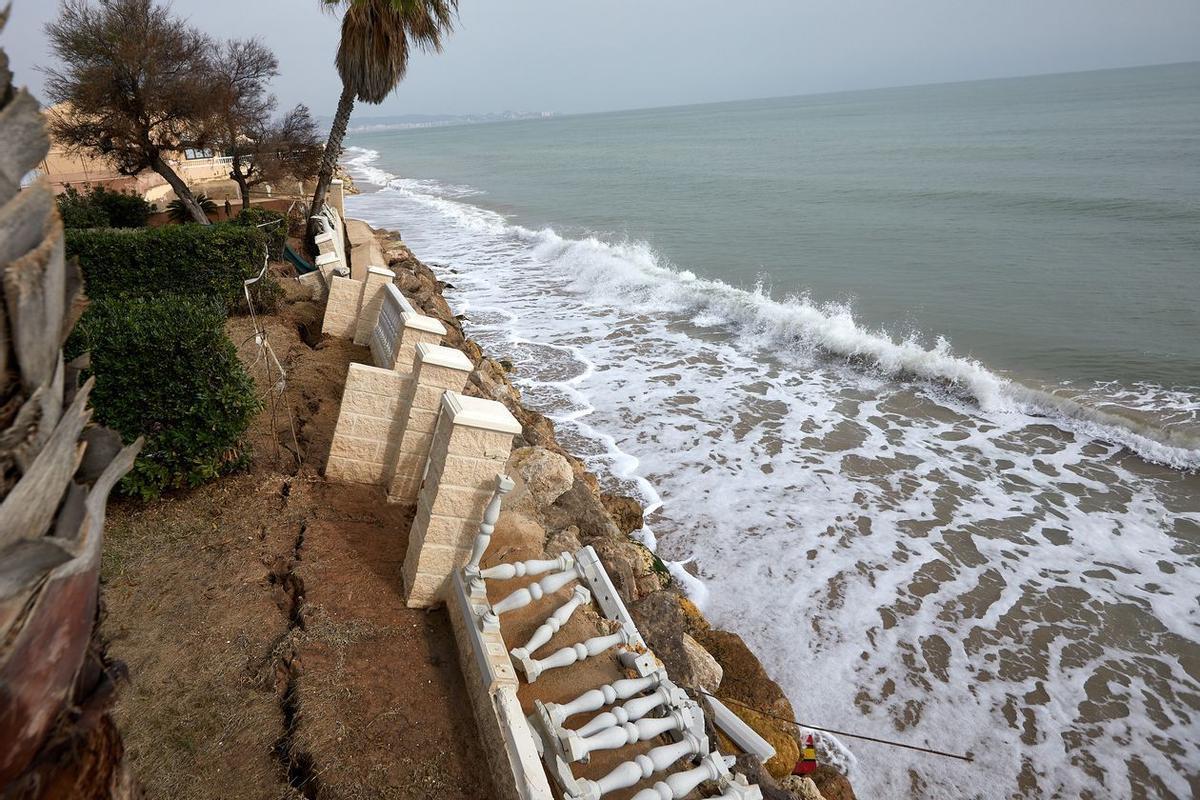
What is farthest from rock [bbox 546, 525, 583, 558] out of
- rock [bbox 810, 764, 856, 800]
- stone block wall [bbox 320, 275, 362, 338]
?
stone block wall [bbox 320, 275, 362, 338]

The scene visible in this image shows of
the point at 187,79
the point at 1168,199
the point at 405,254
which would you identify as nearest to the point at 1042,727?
the point at 405,254

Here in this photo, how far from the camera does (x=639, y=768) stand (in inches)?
130

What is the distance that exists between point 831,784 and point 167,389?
19.4ft

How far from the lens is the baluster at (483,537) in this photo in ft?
13.0

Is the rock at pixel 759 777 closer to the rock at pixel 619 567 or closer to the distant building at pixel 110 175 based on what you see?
the rock at pixel 619 567

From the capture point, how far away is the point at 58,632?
4.21 ft

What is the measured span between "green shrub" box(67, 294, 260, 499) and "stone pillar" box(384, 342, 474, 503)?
133 cm

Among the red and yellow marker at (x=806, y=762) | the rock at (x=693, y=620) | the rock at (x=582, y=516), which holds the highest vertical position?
the rock at (x=582, y=516)

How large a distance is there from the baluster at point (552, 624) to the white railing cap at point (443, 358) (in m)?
1.88

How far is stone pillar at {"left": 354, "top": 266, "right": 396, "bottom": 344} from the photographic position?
28.8ft

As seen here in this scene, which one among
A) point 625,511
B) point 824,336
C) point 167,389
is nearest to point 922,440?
point 824,336

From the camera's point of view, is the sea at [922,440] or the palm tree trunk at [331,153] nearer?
the sea at [922,440]

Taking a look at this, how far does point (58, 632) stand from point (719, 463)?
917cm

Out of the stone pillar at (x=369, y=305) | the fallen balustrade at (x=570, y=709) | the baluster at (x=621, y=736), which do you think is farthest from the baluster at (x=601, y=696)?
the stone pillar at (x=369, y=305)
